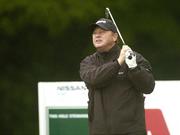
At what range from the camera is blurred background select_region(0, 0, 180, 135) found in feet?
24.8

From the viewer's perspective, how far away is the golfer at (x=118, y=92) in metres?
3.99

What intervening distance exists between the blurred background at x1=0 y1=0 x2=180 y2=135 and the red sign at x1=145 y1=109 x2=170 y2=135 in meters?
2.13

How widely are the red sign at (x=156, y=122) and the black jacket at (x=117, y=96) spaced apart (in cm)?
129

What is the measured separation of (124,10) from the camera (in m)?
7.55

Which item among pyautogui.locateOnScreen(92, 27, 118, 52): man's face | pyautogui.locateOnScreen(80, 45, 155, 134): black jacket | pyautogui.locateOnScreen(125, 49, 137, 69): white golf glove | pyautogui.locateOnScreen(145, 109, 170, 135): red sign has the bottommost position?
pyautogui.locateOnScreen(145, 109, 170, 135): red sign

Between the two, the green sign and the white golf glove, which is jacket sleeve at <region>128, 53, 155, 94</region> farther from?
the green sign

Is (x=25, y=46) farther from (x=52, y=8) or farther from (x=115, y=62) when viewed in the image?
(x=115, y=62)

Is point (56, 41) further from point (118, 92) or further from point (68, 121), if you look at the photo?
point (118, 92)

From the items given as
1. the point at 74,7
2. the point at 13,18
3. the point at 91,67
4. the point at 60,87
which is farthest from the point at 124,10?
the point at 91,67

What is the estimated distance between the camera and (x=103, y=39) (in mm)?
4180

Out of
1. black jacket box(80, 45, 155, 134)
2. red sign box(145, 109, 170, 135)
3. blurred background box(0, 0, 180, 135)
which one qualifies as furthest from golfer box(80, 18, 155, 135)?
blurred background box(0, 0, 180, 135)

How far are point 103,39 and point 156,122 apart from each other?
1.45 m

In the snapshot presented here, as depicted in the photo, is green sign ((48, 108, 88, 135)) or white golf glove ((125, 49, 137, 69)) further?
green sign ((48, 108, 88, 135))

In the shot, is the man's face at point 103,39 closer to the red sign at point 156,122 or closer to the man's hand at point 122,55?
the man's hand at point 122,55
